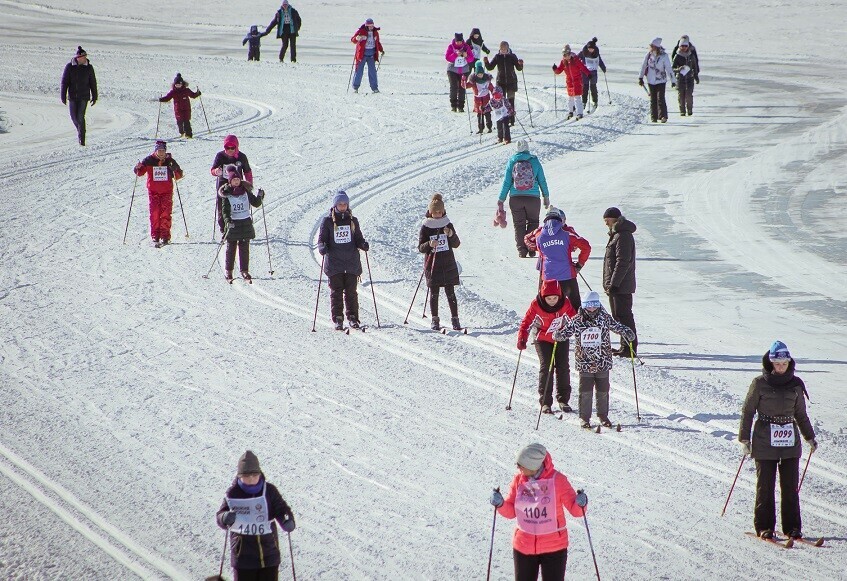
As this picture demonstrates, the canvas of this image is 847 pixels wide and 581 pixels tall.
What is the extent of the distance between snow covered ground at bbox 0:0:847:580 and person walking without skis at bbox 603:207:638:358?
695mm

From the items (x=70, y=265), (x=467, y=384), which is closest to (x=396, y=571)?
(x=467, y=384)

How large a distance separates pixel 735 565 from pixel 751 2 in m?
42.3

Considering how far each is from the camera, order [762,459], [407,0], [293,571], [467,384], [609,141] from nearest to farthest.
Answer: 1. [293,571]
2. [762,459]
3. [467,384]
4. [609,141]
5. [407,0]

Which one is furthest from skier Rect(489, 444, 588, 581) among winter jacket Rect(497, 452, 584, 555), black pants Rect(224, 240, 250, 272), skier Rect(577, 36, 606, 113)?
skier Rect(577, 36, 606, 113)

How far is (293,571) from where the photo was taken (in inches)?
285

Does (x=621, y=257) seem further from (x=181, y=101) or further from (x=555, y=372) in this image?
(x=181, y=101)

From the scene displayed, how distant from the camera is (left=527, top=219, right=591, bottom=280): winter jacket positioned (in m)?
11.7

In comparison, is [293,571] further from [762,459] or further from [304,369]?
[304,369]

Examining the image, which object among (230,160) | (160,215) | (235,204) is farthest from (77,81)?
(235,204)

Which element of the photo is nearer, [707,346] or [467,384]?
[467,384]

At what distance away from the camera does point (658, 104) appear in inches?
1029

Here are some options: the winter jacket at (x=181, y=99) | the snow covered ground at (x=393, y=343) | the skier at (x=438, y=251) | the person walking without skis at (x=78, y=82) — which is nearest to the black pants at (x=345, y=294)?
the snow covered ground at (x=393, y=343)

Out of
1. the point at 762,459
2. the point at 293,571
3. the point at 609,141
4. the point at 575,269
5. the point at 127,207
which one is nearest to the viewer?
the point at 293,571

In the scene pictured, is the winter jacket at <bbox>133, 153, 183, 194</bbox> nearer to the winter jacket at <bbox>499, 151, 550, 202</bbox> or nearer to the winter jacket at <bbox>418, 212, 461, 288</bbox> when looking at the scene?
the winter jacket at <bbox>499, 151, 550, 202</bbox>
